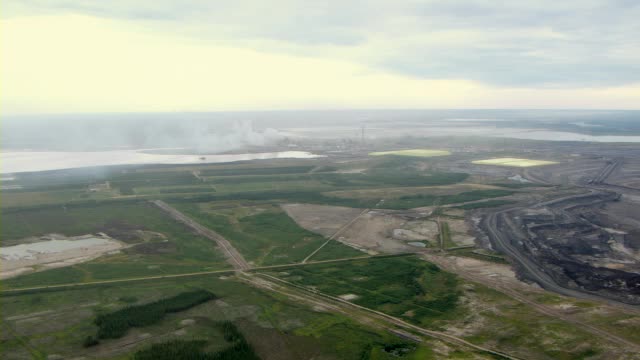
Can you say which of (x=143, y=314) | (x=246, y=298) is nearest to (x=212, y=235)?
(x=246, y=298)

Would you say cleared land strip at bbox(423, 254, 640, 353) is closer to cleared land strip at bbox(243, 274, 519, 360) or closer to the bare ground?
cleared land strip at bbox(243, 274, 519, 360)

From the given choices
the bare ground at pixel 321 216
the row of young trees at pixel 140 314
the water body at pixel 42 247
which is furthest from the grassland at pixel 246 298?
the water body at pixel 42 247

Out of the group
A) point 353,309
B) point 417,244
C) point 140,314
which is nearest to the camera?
point 140,314

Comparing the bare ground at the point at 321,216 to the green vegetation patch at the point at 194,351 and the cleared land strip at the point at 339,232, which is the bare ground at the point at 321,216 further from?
the green vegetation patch at the point at 194,351

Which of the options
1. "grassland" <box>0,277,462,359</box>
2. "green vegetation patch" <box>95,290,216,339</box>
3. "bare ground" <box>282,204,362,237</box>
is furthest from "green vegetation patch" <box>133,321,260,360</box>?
"bare ground" <box>282,204,362,237</box>

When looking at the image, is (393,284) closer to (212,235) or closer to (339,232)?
(339,232)

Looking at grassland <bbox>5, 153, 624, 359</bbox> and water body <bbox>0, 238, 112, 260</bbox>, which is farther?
water body <bbox>0, 238, 112, 260</bbox>
